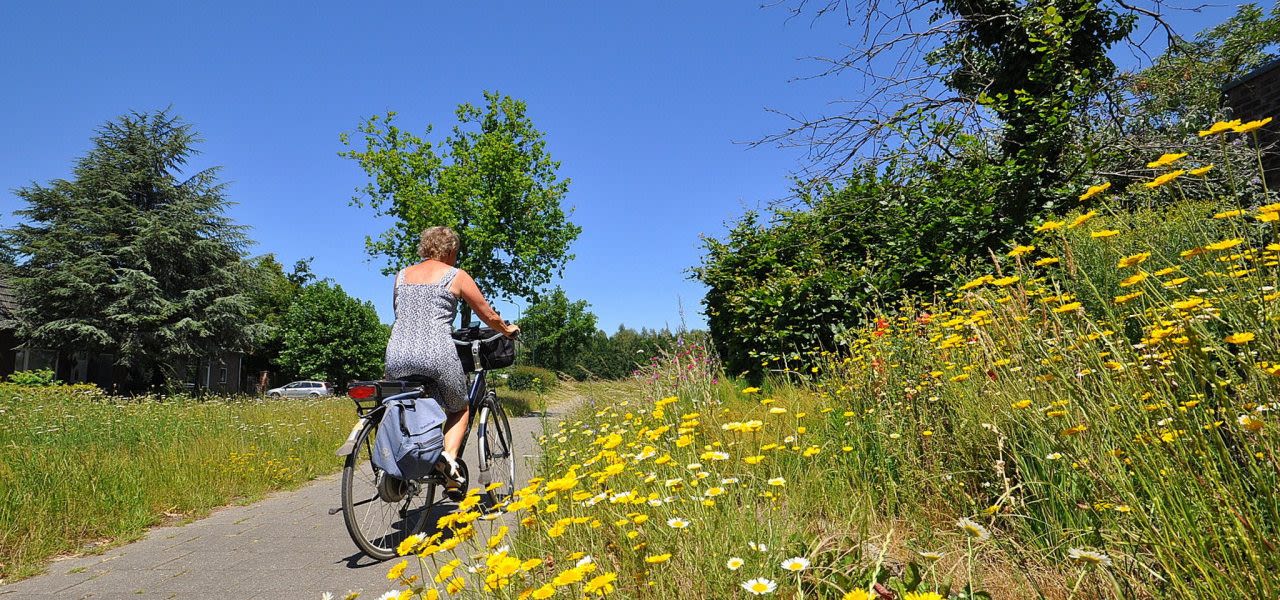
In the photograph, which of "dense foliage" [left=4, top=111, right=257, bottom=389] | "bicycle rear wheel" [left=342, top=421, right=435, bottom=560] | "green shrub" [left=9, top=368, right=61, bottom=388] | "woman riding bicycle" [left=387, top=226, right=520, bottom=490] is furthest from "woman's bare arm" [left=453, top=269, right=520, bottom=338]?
"dense foliage" [left=4, top=111, right=257, bottom=389]

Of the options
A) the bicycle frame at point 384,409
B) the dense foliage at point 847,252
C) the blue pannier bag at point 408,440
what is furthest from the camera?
the dense foliage at point 847,252

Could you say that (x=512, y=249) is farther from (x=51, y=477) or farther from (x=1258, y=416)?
(x=1258, y=416)

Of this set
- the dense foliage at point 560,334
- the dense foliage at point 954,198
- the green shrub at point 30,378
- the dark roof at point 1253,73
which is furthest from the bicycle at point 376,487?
the dense foliage at point 560,334

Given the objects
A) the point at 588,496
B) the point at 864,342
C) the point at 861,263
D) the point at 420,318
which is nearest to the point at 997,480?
the point at 588,496

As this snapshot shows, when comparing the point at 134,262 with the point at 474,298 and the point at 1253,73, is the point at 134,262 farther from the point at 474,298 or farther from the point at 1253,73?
the point at 1253,73

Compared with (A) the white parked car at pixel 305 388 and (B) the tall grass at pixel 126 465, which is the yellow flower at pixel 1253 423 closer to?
(B) the tall grass at pixel 126 465

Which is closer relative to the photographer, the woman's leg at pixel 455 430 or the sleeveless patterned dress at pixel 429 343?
the sleeveless patterned dress at pixel 429 343

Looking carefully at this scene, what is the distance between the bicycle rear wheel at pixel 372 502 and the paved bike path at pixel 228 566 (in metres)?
0.13

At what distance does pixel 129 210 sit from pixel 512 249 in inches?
639

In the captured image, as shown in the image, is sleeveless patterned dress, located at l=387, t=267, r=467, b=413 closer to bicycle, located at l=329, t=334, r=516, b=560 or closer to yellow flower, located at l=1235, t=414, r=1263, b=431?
bicycle, located at l=329, t=334, r=516, b=560

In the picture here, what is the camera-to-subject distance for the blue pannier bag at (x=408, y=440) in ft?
10.8

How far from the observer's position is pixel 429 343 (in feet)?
12.1

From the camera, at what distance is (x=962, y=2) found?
9.66 m

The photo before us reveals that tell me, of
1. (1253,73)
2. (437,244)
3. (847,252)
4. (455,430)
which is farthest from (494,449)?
Answer: (1253,73)
